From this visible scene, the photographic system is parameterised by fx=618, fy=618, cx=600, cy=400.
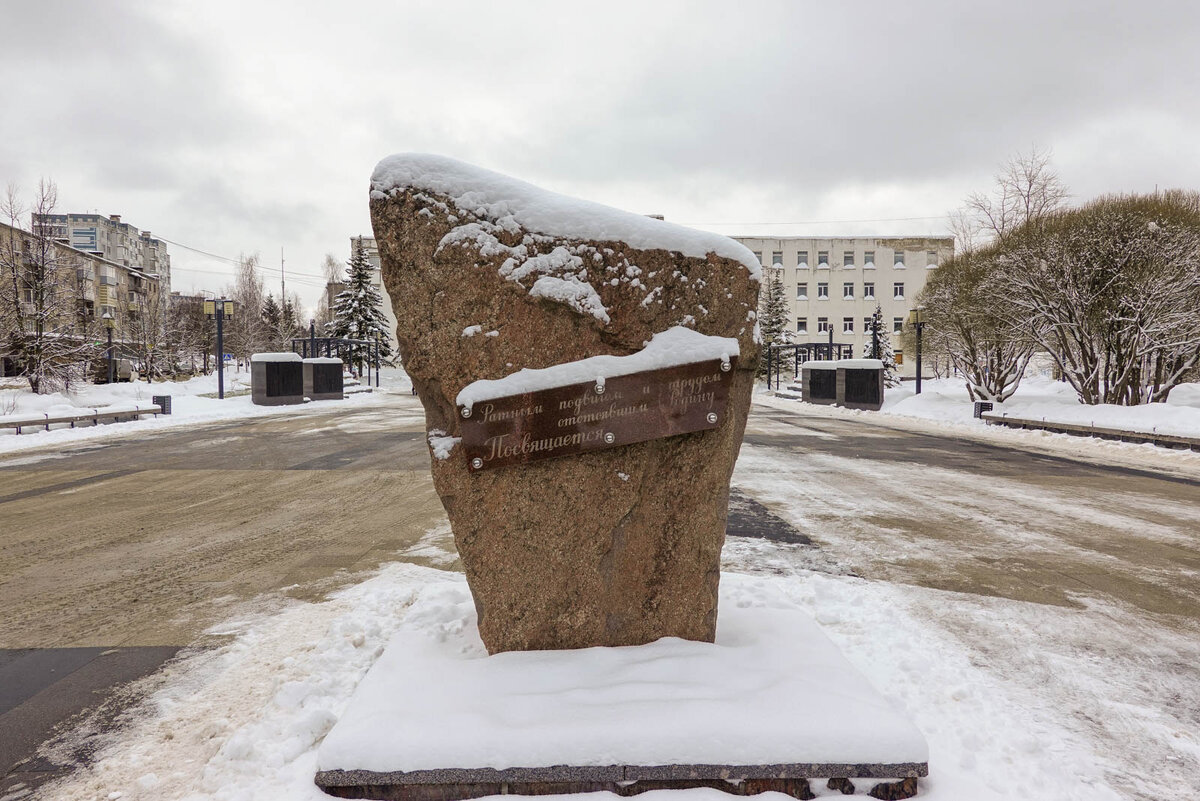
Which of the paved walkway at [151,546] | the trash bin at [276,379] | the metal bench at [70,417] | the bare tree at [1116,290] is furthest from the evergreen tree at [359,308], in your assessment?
the bare tree at [1116,290]

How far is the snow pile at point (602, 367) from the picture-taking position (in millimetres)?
2930

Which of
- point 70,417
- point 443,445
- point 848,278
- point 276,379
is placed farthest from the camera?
point 848,278

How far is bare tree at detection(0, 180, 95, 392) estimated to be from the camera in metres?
20.5

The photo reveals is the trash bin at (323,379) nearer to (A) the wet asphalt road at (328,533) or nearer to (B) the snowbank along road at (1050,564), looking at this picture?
(A) the wet asphalt road at (328,533)

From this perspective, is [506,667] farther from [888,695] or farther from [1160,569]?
[1160,569]

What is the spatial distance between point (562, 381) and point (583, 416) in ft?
0.64

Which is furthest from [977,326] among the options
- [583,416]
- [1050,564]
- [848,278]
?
[848,278]

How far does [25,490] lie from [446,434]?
868 cm

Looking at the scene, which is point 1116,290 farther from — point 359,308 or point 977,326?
point 359,308

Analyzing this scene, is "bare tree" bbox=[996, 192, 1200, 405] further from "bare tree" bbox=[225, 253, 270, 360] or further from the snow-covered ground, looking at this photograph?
"bare tree" bbox=[225, 253, 270, 360]

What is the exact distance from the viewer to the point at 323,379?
91.8 feet

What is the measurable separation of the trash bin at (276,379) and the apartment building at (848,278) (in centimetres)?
4361

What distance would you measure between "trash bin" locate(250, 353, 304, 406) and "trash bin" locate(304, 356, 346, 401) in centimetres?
222

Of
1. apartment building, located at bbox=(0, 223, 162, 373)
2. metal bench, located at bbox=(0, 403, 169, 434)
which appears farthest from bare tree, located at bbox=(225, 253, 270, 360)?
metal bench, located at bbox=(0, 403, 169, 434)
